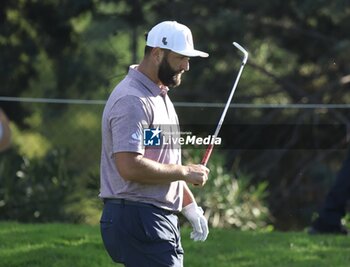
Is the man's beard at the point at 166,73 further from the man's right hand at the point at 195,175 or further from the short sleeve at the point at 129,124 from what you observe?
the man's right hand at the point at 195,175

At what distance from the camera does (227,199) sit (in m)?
11.4

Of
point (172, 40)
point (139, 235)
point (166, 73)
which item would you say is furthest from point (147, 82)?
point (139, 235)

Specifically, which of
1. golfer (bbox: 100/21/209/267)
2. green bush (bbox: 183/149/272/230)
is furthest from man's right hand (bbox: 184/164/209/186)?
green bush (bbox: 183/149/272/230)

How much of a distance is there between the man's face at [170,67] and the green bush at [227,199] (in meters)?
6.47

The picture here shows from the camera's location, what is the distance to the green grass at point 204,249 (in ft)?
22.4

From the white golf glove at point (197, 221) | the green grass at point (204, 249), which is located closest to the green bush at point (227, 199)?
the green grass at point (204, 249)

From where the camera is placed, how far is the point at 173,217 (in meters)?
4.56

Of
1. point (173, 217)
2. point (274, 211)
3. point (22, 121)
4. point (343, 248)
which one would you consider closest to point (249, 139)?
point (274, 211)

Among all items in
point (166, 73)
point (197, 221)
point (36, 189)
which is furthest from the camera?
point (36, 189)

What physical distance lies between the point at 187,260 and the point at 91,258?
68cm

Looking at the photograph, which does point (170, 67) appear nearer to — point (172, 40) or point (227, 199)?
point (172, 40)

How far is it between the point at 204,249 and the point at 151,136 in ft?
9.99

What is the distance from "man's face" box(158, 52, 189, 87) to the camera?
447 centimetres

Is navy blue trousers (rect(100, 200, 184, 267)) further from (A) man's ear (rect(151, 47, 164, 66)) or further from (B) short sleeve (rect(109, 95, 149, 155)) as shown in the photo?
(A) man's ear (rect(151, 47, 164, 66))
